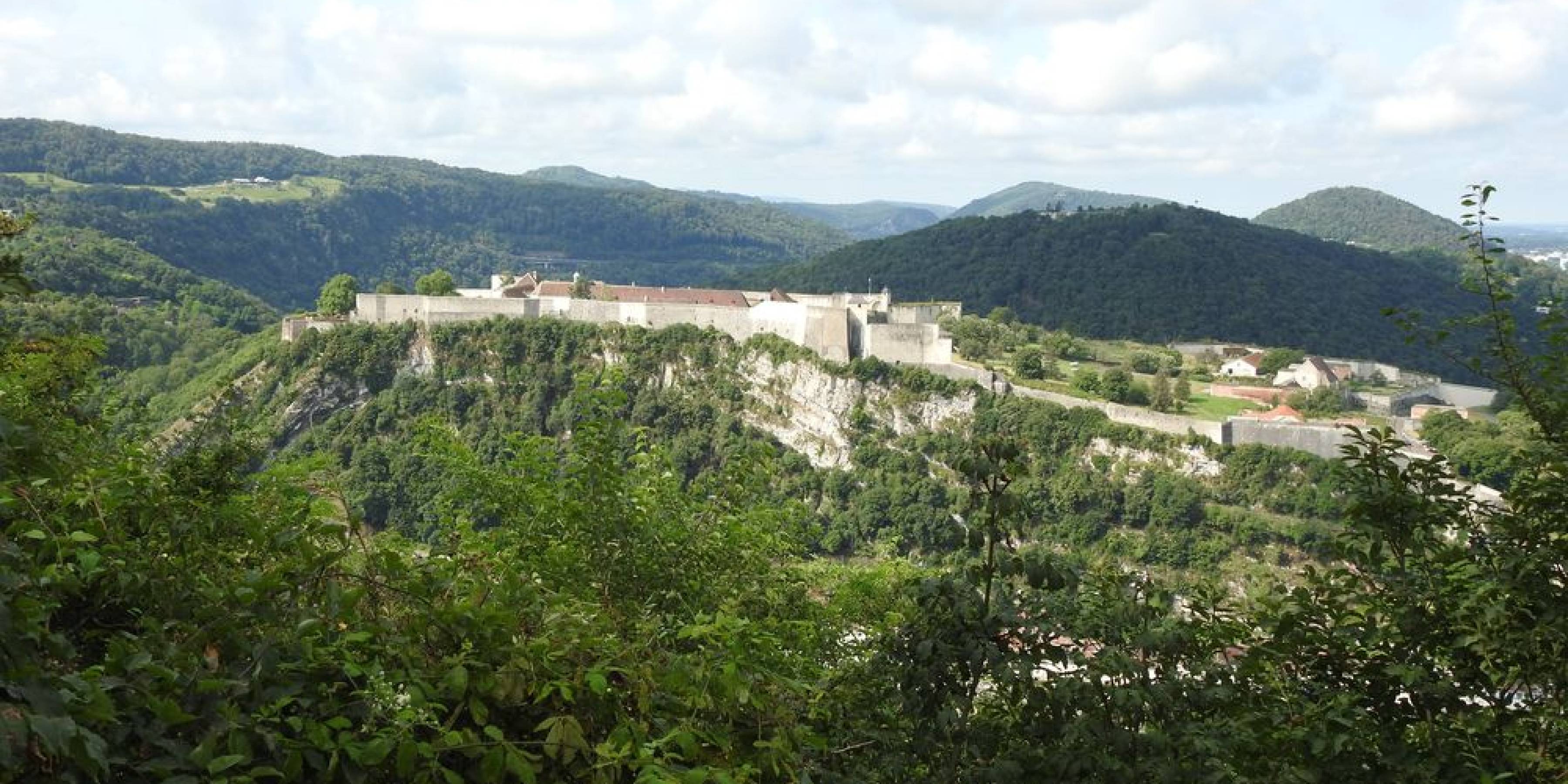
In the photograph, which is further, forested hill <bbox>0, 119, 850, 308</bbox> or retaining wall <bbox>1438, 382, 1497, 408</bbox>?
forested hill <bbox>0, 119, 850, 308</bbox>

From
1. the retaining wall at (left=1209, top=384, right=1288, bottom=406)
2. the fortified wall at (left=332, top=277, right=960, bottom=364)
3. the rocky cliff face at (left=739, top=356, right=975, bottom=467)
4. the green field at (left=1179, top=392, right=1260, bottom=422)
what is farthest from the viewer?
the fortified wall at (left=332, top=277, right=960, bottom=364)

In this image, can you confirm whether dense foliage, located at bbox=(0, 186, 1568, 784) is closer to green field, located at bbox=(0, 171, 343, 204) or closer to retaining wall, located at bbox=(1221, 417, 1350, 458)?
retaining wall, located at bbox=(1221, 417, 1350, 458)

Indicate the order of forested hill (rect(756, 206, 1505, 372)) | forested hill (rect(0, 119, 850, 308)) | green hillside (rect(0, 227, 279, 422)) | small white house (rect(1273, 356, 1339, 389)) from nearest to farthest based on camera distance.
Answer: green hillside (rect(0, 227, 279, 422)), small white house (rect(1273, 356, 1339, 389)), forested hill (rect(756, 206, 1505, 372)), forested hill (rect(0, 119, 850, 308))

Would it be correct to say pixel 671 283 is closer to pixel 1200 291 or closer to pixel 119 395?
pixel 1200 291

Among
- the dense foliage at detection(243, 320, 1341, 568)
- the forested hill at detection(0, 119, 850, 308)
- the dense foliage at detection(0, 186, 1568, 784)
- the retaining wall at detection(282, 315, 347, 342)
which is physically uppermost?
the forested hill at detection(0, 119, 850, 308)

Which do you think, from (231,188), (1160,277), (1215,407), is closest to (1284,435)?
(1215,407)

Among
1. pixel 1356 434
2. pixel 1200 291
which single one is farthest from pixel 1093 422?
pixel 1200 291

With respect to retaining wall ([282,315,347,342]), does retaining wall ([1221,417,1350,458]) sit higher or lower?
lower

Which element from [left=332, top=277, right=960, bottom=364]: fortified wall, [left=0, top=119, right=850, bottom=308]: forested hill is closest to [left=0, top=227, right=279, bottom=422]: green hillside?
[left=332, top=277, right=960, bottom=364]: fortified wall
